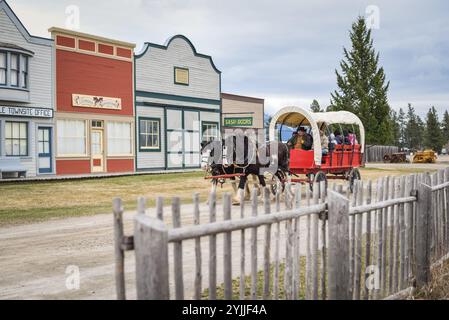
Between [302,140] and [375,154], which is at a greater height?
[302,140]

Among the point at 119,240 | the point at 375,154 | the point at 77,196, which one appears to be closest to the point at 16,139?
the point at 77,196

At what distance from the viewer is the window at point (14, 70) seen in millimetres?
24484

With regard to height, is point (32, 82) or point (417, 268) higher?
point (32, 82)

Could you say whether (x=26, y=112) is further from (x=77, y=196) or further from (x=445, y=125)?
(x=445, y=125)

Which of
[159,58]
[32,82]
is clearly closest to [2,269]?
[32,82]

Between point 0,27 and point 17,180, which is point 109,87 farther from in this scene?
point 17,180

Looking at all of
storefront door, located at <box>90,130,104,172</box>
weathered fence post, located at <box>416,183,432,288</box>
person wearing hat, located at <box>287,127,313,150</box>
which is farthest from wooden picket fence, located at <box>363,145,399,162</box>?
weathered fence post, located at <box>416,183,432,288</box>

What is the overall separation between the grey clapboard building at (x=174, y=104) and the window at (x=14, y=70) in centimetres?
758

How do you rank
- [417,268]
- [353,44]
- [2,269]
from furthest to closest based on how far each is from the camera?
[353,44] < [2,269] < [417,268]

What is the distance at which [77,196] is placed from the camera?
1733 cm

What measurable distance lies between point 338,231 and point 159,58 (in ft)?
98.2

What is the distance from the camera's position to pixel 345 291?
4664 millimetres

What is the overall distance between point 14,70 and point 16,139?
142 inches

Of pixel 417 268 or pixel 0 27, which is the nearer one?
pixel 417 268
